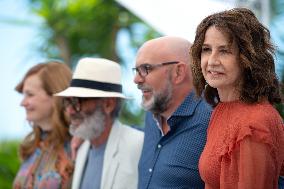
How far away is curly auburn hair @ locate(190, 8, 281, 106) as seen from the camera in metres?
2.18

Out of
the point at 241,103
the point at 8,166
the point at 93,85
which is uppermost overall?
the point at 241,103

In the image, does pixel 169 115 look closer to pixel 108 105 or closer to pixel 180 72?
pixel 180 72

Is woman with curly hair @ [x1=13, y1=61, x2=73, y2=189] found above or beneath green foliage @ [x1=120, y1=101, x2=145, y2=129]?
above

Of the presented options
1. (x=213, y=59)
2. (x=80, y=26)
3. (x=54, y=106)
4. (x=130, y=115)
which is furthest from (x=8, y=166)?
(x=213, y=59)

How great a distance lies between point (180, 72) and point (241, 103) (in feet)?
3.10

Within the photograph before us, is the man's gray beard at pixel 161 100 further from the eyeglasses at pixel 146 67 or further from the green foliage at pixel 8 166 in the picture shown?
the green foliage at pixel 8 166

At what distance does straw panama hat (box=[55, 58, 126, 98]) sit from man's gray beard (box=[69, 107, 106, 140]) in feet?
0.50

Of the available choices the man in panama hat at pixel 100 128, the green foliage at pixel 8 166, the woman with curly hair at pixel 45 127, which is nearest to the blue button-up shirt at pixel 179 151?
the man in panama hat at pixel 100 128

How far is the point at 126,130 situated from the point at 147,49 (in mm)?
760

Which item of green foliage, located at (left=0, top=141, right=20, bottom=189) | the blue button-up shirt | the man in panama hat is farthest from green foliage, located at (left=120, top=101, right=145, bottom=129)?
the blue button-up shirt

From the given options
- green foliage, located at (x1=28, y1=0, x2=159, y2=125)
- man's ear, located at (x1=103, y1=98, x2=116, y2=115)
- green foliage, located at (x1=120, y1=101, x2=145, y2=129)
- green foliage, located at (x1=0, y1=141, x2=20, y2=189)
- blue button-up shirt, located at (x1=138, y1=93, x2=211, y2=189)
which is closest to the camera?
blue button-up shirt, located at (x1=138, y1=93, x2=211, y2=189)

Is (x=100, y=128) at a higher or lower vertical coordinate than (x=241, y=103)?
lower

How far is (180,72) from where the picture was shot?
10.4 feet

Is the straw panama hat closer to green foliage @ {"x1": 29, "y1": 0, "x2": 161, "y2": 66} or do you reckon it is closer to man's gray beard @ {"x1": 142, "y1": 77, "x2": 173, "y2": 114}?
man's gray beard @ {"x1": 142, "y1": 77, "x2": 173, "y2": 114}
